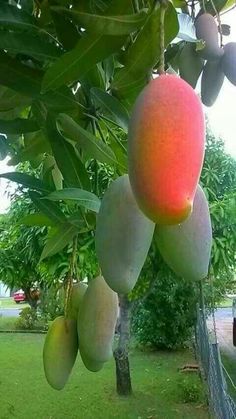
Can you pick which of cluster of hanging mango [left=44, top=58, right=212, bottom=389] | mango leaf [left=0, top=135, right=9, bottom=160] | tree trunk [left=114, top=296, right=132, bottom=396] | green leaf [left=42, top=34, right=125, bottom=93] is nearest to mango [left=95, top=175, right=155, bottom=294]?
cluster of hanging mango [left=44, top=58, right=212, bottom=389]

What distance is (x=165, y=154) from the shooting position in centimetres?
31

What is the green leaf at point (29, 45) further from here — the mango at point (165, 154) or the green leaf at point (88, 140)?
the mango at point (165, 154)

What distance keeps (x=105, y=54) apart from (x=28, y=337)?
782 cm

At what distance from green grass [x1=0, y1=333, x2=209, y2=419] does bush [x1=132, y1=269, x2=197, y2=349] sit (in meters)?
0.21

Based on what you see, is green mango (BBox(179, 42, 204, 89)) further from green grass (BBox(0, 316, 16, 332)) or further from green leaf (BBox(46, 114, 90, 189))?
green grass (BBox(0, 316, 16, 332))

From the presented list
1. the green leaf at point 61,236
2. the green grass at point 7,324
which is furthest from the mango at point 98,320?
the green grass at point 7,324

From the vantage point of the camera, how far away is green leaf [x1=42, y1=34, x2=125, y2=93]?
19.0 inches

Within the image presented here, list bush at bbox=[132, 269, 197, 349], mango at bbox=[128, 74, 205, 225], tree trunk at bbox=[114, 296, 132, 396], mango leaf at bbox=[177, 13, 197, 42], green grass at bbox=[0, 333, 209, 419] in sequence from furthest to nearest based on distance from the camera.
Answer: bush at bbox=[132, 269, 197, 349] < tree trunk at bbox=[114, 296, 132, 396] < green grass at bbox=[0, 333, 209, 419] < mango leaf at bbox=[177, 13, 197, 42] < mango at bbox=[128, 74, 205, 225]

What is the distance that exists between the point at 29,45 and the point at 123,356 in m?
4.00

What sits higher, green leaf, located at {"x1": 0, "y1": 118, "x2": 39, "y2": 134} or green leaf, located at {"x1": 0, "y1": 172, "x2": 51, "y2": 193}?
green leaf, located at {"x1": 0, "y1": 118, "x2": 39, "y2": 134}

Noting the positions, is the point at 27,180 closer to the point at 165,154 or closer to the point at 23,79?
the point at 23,79

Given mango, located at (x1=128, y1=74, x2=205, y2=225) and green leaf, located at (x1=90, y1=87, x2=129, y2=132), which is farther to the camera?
green leaf, located at (x1=90, y1=87, x2=129, y2=132)

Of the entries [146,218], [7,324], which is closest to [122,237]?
[146,218]

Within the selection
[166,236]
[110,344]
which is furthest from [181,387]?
[166,236]
